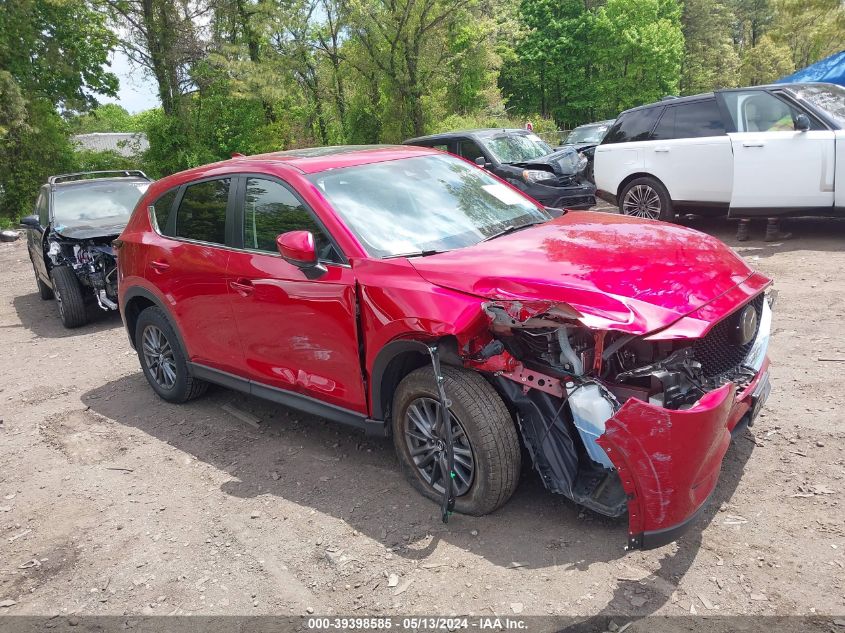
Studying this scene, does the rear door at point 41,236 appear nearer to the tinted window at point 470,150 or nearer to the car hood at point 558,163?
the tinted window at point 470,150

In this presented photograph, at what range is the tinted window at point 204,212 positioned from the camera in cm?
457

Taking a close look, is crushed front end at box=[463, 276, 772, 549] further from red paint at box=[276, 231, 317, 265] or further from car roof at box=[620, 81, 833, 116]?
car roof at box=[620, 81, 833, 116]

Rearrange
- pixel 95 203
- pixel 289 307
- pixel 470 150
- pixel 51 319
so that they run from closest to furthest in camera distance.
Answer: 1. pixel 289 307
2. pixel 95 203
3. pixel 51 319
4. pixel 470 150

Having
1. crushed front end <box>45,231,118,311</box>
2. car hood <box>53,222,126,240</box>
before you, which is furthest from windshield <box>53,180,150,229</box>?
crushed front end <box>45,231,118,311</box>

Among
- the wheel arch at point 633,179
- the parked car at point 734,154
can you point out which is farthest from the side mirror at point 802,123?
the wheel arch at point 633,179

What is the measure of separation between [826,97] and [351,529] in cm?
759

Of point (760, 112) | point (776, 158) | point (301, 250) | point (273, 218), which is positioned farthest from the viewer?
point (760, 112)

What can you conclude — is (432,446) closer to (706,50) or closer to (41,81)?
(41,81)

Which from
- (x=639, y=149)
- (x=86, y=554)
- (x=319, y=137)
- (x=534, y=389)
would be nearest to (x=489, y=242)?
(x=534, y=389)

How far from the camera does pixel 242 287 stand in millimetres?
4262

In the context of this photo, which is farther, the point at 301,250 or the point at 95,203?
the point at 95,203

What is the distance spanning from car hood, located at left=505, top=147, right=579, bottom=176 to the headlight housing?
4.9 inches

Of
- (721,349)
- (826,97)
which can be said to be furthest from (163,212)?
(826,97)

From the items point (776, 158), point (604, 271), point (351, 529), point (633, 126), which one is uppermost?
point (633, 126)
